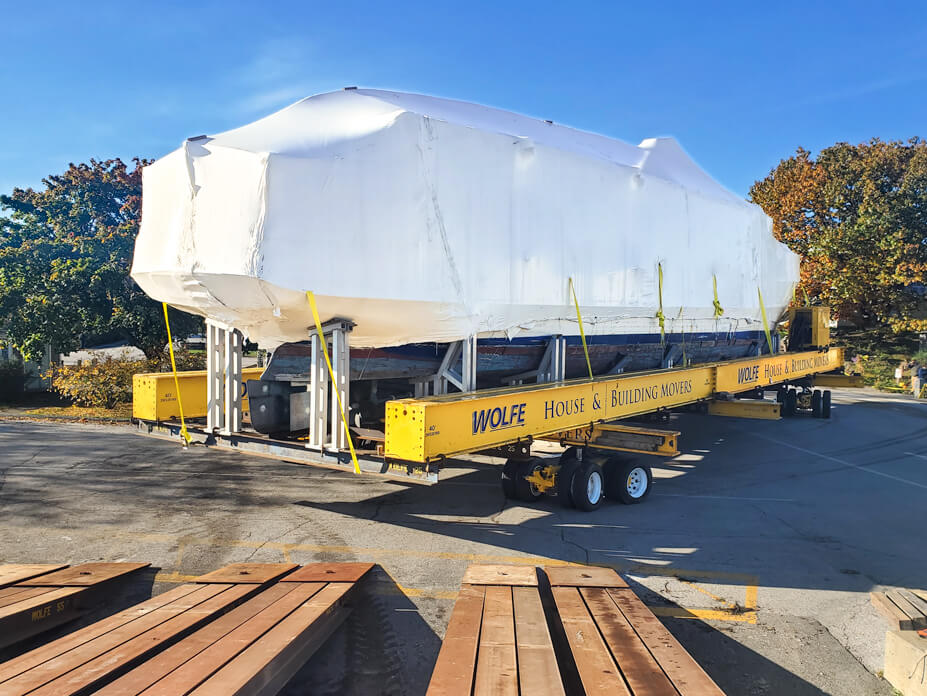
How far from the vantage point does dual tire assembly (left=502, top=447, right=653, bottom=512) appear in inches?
335

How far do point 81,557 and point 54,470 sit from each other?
4.79 m

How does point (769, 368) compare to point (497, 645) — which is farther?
point (769, 368)

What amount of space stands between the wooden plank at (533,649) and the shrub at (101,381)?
15208 millimetres

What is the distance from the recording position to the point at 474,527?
795 cm

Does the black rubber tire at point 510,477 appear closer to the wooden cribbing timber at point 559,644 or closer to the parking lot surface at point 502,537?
the parking lot surface at point 502,537

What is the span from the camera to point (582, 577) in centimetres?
586

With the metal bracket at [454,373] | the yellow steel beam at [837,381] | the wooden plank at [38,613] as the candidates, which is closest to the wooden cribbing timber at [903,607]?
the metal bracket at [454,373]

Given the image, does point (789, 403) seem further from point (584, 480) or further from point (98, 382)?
point (98, 382)

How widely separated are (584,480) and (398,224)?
170 inches

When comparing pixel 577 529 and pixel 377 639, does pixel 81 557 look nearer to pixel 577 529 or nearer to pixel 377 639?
pixel 377 639

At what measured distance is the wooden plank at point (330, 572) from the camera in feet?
19.0

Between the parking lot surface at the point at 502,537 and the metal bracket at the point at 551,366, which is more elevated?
the metal bracket at the point at 551,366

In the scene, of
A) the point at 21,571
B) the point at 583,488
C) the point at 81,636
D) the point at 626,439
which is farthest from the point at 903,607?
the point at 21,571

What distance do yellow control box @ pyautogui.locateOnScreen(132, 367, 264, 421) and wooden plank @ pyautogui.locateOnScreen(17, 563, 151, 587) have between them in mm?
2649
